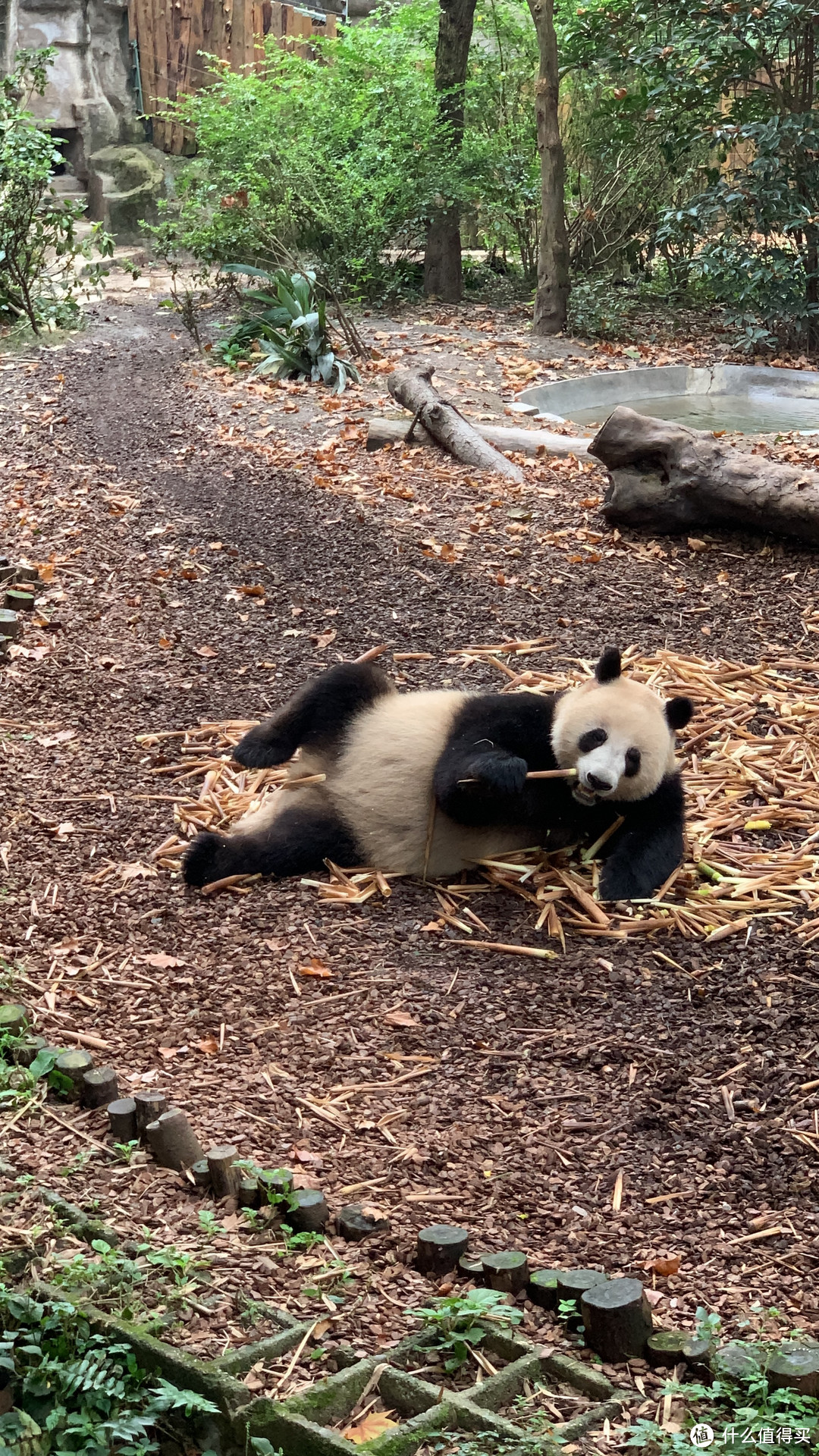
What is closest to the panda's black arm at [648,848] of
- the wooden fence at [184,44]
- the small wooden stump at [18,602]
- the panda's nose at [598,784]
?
the panda's nose at [598,784]

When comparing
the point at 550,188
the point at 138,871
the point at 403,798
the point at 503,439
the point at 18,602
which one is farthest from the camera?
the point at 550,188

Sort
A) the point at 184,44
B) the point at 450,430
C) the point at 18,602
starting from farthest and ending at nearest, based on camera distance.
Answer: the point at 184,44 → the point at 450,430 → the point at 18,602

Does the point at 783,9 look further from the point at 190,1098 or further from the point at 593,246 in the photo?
the point at 190,1098

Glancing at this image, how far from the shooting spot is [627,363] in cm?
1278

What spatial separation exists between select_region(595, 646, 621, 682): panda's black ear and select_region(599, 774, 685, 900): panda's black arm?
363 mm

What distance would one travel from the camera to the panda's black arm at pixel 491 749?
3926mm

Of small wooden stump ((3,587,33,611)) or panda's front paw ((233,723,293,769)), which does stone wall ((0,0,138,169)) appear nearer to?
small wooden stump ((3,587,33,611))

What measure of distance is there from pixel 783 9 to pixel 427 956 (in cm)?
1150

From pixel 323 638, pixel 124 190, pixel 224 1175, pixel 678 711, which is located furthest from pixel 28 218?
pixel 224 1175

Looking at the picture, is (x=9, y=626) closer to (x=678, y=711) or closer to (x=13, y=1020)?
(x=13, y=1020)

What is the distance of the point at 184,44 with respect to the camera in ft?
65.3

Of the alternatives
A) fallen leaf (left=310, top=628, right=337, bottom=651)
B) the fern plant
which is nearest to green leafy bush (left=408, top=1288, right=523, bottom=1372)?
fallen leaf (left=310, top=628, right=337, bottom=651)

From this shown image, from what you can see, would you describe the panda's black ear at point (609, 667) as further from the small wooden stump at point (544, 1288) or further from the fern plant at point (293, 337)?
the fern plant at point (293, 337)

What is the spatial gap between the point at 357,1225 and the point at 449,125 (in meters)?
13.7
